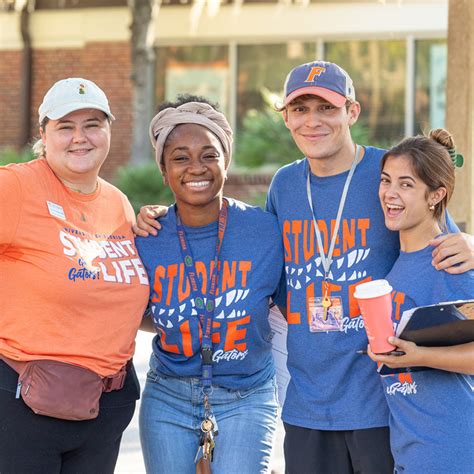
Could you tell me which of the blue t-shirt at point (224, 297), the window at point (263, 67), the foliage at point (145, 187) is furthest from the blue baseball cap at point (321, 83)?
the window at point (263, 67)

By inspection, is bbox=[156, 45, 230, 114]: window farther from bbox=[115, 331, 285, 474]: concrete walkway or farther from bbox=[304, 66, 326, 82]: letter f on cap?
bbox=[304, 66, 326, 82]: letter f on cap

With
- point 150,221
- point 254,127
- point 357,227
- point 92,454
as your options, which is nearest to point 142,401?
point 92,454

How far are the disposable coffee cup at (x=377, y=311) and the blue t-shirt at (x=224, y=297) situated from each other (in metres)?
0.73

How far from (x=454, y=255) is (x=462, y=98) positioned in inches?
80.5

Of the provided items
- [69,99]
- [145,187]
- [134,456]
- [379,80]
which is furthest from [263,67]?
[69,99]

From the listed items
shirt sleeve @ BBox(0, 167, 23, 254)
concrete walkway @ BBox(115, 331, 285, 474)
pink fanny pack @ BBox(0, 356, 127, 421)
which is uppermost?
shirt sleeve @ BBox(0, 167, 23, 254)

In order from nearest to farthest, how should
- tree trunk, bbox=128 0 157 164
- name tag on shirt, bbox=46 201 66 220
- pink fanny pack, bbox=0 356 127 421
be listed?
pink fanny pack, bbox=0 356 127 421 < name tag on shirt, bbox=46 201 66 220 < tree trunk, bbox=128 0 157 164

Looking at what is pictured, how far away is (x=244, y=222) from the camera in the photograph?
4121 mm

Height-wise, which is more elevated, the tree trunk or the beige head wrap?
the tree trunk

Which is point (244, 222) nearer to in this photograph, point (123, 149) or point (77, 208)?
point (77, 208)

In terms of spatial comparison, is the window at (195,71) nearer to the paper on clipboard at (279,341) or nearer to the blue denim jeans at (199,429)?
the paper on clipboard at (279,341)

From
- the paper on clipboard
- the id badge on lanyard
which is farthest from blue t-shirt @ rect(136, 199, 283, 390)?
the id badge on lanyard

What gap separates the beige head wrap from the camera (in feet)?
13.3

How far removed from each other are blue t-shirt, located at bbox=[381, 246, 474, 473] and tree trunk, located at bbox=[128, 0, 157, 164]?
44.3ft
